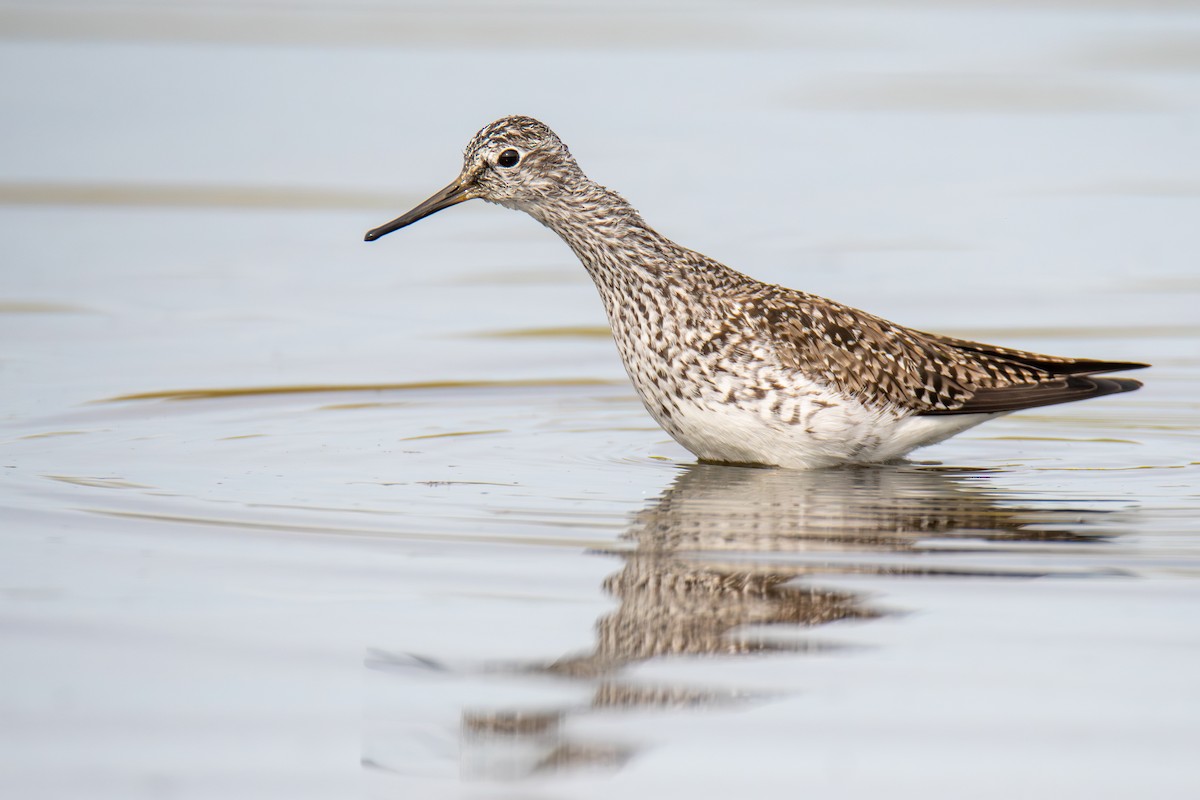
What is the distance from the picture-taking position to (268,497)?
10.6 m

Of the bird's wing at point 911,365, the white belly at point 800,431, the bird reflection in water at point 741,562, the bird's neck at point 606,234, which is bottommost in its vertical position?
the bird reflection in water at point 741,562

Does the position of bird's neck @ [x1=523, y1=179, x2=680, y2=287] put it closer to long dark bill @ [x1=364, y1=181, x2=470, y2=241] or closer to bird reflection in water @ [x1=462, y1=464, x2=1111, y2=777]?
long dark bill @ [x1=364, y1=181, x2=470, y2=241]

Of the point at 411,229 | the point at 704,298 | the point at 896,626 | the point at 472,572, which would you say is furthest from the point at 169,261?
the point at 896,626

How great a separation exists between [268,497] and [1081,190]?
1124 centimetres

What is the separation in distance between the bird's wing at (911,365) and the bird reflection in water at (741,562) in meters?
0.45

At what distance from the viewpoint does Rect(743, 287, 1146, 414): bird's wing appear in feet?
37.7

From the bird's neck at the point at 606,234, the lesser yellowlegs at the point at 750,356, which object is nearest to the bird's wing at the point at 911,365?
the lesser yellowlegs at the point at 750,356

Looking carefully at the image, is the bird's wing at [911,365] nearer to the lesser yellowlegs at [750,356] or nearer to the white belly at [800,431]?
the lesser yellowlegs at [750,356]

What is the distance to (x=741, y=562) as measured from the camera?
9.17 m

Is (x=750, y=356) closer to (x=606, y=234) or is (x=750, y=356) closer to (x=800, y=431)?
(x=800, y=431)

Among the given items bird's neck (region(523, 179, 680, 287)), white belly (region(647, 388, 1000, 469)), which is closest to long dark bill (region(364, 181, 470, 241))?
bird's neck (region(523, 179, 680, 287))

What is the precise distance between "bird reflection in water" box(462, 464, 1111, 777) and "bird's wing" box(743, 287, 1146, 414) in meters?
0.45

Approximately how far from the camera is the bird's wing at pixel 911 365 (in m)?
11.5

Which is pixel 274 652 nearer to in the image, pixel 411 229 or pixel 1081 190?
pixel 411 229
